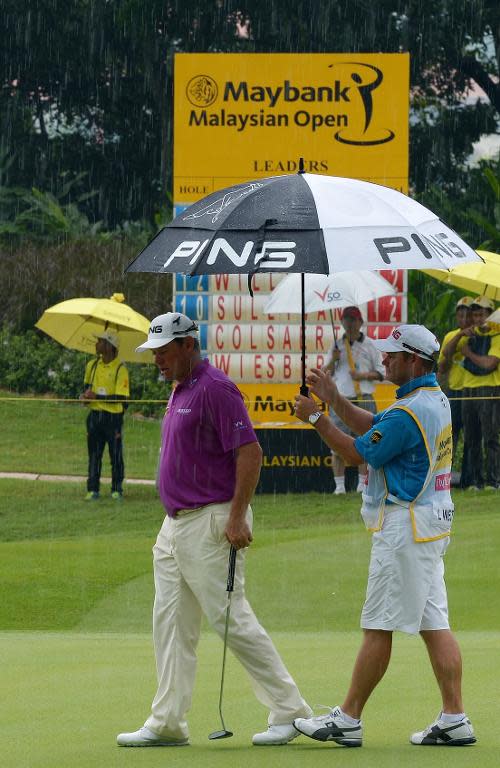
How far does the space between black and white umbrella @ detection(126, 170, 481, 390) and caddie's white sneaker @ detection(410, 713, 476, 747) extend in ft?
6.24

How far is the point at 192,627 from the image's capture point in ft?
21.6

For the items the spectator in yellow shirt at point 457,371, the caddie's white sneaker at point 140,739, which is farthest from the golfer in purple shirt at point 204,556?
the spectator in yellow shirt at point 457,371

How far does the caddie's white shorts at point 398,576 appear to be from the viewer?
6199 millimetres

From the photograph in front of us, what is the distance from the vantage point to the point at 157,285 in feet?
92.0

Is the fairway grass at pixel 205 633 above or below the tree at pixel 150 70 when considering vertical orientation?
below

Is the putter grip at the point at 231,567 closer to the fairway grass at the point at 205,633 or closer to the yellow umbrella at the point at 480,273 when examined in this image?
the fairway grass at the point at 205,633

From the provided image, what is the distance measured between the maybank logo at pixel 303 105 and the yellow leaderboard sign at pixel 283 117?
0.04 ft

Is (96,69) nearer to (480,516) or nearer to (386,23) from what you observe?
(386,23)

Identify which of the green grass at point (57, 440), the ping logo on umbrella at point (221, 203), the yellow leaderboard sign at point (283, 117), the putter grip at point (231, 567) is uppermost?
the yellow leaderboard sign at point (283, 117)

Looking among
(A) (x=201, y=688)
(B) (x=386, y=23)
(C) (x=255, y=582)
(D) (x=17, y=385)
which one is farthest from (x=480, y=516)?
(B) (x=386, y=23)

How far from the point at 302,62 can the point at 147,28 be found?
22.6 meters

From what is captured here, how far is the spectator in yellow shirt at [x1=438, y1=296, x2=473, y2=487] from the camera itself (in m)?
15.9

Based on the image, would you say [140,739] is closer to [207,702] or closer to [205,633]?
[207,702]

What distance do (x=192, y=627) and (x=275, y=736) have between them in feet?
1.91
